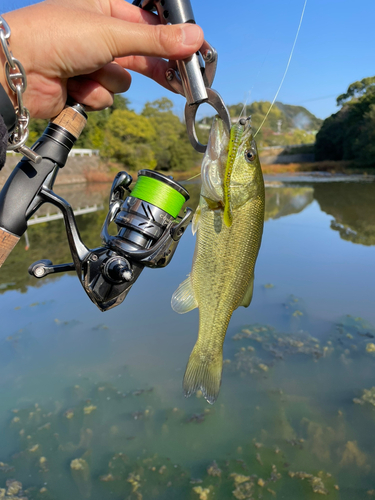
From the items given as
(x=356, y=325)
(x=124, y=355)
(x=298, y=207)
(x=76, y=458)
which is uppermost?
(x=298, y=207)

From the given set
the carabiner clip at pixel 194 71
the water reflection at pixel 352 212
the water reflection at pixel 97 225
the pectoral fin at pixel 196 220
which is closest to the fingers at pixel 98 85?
the carabiner clip at pixel 194 71

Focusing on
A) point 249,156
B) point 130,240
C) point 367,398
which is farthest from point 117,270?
point 367,398

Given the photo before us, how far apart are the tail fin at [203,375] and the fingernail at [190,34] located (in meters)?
1.40

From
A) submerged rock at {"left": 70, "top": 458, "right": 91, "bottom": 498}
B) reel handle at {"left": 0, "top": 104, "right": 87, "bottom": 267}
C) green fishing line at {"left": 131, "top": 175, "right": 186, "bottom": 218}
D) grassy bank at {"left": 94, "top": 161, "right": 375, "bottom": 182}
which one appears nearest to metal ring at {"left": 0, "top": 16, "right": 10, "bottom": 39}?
reel handle at {"left": 0, "top": 104, "right": 87, "bottom": 267}

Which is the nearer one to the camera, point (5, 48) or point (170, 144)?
point (5, 48)

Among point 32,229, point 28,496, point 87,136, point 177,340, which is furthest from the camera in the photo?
point 87,136

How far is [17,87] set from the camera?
1386 mm

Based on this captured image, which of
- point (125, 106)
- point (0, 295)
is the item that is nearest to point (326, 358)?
point (0, 295)

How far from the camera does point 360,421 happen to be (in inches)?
121

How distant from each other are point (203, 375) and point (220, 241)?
0.65 m

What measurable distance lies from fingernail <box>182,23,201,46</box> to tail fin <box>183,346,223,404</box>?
1397 millimetres

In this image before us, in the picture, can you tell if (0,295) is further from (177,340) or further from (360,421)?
(360,421)

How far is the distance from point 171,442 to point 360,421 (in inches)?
61.9

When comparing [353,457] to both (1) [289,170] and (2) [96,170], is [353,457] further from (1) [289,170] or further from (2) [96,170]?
(1) [289,170]
